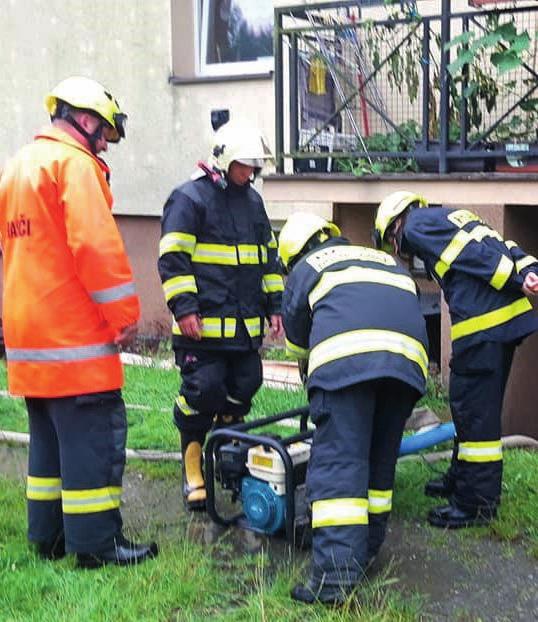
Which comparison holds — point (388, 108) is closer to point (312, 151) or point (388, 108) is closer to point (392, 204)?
point (312, 151)

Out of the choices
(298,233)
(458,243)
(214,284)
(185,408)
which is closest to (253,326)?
(214,284)

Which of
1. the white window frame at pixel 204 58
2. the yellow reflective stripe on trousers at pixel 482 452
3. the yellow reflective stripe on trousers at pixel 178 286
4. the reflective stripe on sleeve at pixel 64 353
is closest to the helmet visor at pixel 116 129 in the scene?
the yellow reflective stripe on trousers at pixel 178 286

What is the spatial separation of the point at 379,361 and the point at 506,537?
1.26 metres

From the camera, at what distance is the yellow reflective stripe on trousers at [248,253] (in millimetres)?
4691

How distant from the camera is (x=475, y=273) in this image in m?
4.28

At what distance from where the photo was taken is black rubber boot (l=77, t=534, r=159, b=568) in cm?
386

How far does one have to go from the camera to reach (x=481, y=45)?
18.1ft

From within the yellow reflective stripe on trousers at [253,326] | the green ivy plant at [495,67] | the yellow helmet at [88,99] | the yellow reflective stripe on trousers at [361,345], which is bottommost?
the yellow reflective stripe on trousers at [253,326]

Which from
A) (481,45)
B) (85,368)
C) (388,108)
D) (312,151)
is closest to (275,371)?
(312,151)

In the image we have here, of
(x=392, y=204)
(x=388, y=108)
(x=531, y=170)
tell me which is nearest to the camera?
(x=392, y=204)

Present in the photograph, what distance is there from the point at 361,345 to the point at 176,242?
1356mm

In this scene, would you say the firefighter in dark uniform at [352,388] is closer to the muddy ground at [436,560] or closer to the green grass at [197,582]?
the green grass at [197,582]

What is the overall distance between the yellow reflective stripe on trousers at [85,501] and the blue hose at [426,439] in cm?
157

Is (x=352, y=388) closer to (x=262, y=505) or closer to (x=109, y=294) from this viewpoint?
(x=262, y=505)
